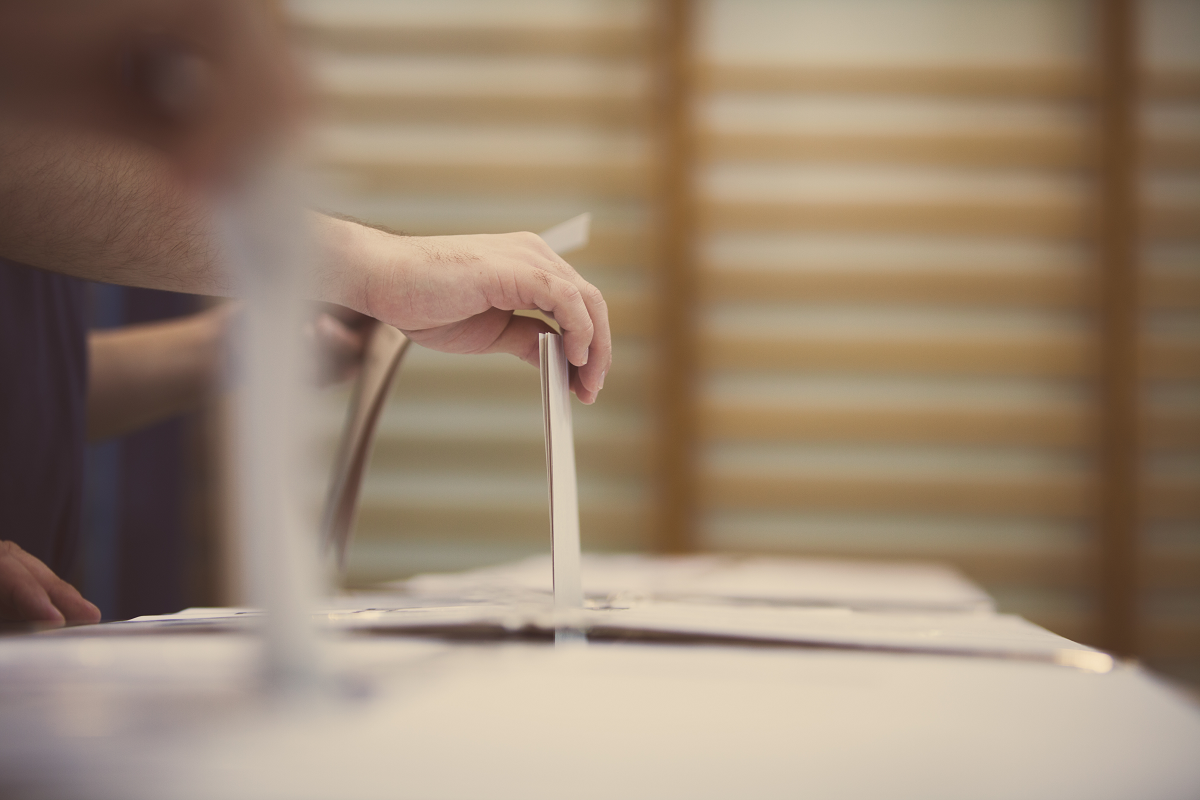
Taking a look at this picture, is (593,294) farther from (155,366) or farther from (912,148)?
(912,148)

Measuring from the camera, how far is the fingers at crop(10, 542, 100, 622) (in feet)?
1.64

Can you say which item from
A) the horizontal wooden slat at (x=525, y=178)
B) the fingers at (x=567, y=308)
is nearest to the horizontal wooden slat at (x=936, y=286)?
the horizontal wooden slat at (x=525, y=178)

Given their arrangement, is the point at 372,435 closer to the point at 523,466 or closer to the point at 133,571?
the point at 523,466

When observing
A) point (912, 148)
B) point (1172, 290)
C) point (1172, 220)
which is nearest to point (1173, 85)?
point (1172, 220)

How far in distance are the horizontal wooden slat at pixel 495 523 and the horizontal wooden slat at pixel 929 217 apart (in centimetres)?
94

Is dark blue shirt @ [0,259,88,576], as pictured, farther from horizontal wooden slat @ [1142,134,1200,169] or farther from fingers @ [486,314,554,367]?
horizontal wooden slat @ [1142,134,1200,169]

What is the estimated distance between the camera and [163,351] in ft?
3.51

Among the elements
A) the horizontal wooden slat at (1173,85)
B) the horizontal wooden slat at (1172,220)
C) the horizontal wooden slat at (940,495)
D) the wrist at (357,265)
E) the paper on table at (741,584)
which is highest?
the horizontal wooden slat at (1173,85)

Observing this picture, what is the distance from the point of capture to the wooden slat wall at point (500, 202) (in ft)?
7.74

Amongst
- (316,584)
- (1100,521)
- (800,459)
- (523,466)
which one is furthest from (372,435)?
(1100,521)

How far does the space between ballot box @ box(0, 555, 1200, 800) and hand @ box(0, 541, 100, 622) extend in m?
0.09

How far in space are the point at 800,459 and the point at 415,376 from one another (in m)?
1.14

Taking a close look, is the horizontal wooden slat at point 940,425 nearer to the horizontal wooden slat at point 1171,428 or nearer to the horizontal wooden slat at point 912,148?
the horizontal wooden slat at point 1171,428

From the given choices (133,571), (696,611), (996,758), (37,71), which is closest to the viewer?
(37,71)
